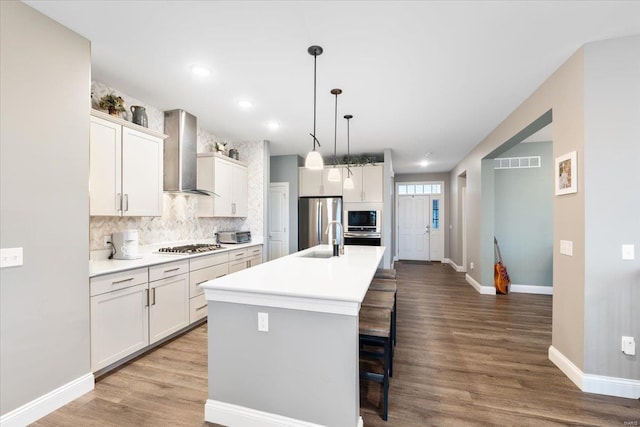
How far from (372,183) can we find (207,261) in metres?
3.38

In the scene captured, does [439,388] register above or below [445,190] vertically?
below

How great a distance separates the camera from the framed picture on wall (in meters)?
2.21

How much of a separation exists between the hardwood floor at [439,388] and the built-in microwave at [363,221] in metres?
2.25

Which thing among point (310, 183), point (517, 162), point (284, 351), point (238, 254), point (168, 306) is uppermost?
point (517, 162)

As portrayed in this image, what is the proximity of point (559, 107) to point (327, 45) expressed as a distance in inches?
82.8

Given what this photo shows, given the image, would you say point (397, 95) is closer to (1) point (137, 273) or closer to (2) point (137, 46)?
(2) point (137, 46)

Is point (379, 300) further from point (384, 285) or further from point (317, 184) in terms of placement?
point (317, 184)

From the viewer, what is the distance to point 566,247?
2346mm

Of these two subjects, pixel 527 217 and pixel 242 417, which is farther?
pixel 527 217

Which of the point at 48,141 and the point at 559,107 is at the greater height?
the point at 559,107

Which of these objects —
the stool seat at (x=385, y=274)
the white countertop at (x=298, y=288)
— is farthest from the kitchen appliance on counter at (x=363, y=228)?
the white countertop at (x=298, y=288)

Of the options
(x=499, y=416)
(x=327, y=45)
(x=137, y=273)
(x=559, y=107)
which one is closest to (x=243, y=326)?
(x=137, y=273)

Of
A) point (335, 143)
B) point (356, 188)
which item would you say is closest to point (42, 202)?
point (335, 143)

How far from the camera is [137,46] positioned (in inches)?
85.0
